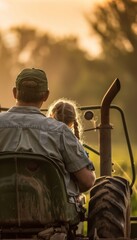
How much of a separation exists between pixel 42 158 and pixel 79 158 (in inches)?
16.1

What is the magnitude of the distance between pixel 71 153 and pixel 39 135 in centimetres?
25

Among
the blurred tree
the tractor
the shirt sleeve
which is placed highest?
the blurred tree

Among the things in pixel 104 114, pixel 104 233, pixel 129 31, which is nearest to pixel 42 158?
pixel 104 233

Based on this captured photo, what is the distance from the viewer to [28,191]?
681 cm

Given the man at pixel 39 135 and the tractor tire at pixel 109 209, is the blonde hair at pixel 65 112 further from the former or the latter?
the man at pixel 39 135

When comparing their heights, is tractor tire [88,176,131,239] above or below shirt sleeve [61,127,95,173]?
below

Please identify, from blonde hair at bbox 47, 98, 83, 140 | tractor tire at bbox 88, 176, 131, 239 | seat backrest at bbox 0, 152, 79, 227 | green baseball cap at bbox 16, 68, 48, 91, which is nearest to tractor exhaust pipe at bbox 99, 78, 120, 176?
blonde hair at bbox 47, 98, 83, 140

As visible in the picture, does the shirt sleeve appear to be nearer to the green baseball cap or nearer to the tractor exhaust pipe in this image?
the green baseball cap

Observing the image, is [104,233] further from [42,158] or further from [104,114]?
[104,114]

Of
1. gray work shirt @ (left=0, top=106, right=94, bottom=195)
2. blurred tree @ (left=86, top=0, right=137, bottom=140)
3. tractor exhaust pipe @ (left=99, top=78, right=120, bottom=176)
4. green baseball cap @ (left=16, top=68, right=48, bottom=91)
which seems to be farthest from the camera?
blurred tree @ (left=86, top=0, right=137, bottom=140)

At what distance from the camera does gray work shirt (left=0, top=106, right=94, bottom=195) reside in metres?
6.95

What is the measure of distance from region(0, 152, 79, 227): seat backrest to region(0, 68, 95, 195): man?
14cm

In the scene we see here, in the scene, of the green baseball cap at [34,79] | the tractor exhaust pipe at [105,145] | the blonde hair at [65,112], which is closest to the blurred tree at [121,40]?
the tractor exhaust pipe at [105,145]

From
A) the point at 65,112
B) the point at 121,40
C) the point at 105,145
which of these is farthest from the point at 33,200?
the point at 121,40
